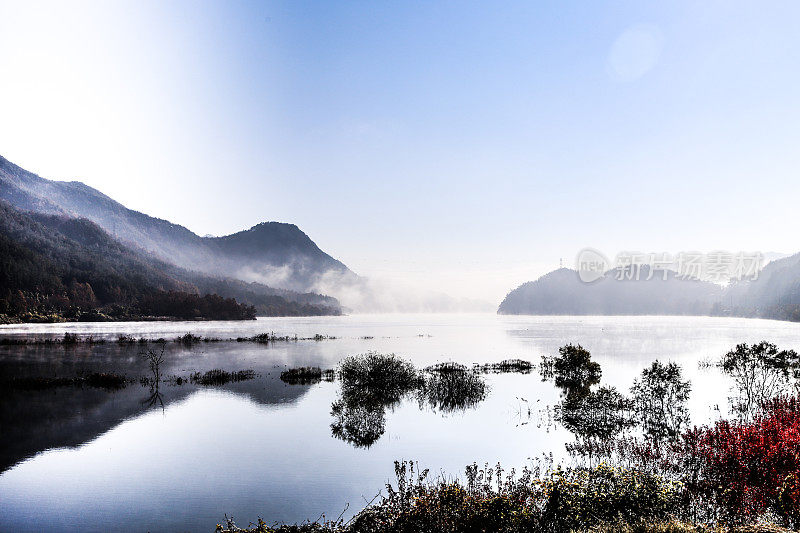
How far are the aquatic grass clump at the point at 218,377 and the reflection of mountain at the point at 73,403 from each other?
5.65ft

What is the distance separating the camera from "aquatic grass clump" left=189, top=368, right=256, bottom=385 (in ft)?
172

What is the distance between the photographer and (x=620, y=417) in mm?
33938

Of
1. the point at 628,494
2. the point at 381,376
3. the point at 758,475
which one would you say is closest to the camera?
the point at 628,494

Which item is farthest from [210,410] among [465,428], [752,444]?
[752,444]

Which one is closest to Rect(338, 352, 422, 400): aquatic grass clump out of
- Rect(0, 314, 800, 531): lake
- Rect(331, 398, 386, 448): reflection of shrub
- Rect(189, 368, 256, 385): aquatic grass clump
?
Rect(0, 314, 800, 531): lake

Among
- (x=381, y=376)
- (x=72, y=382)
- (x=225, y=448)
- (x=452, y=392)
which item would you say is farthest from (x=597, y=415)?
(x=72, y=382)

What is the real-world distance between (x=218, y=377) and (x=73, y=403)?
54.7 ft

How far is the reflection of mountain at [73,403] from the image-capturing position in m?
28.2

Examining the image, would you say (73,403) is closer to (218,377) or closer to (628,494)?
(218,377)

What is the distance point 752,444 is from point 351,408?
27.5 m

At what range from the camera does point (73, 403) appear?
3903cm

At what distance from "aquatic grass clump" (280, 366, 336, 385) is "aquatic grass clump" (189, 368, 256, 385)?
4.39 meters

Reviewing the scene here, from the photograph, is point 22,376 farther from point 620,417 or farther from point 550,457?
point 620,417

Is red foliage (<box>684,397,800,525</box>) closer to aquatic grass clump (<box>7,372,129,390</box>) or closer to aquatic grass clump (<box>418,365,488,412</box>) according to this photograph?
aquatic grass clump (<box>418,365,488,412</box>)
